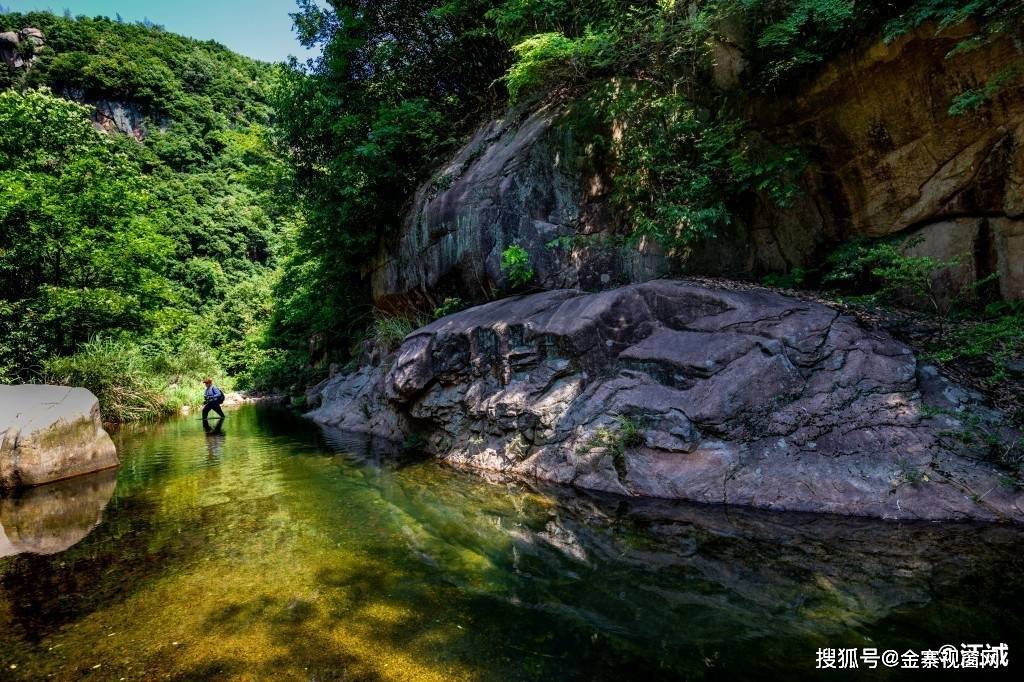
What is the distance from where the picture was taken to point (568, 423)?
227 inches

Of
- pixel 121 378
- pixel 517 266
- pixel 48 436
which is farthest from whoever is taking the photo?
pixel 121 378

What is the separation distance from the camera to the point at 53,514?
507 centimetres

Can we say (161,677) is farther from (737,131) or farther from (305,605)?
(737,131)

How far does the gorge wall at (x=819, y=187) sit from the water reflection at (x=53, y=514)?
6.35 m

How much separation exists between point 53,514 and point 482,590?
5.29 m

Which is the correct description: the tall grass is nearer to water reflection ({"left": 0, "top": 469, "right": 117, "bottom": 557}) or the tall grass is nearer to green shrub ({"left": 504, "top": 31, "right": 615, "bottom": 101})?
water reflection ({"left": 0, "top": 469, "right": 117, "bottom": 557})

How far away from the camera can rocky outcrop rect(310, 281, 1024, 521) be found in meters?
4.05

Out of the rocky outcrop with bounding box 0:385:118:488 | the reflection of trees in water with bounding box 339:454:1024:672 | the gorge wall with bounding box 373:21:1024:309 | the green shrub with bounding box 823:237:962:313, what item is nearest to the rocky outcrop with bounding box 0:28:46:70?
the rocky outcrop with bounding box 0:385:118:488

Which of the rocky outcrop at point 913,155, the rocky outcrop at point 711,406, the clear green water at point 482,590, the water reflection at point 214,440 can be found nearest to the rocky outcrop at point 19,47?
the water reflection at point 214,440

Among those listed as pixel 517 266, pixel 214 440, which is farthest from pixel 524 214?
pixel 214 440

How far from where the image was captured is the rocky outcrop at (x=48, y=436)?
6098 millimetres

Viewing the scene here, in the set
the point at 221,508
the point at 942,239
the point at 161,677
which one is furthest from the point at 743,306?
the point at 221,508

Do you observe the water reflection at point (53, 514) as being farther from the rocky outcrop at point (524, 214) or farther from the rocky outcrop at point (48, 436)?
the rocky outcrop at point (524, 214)

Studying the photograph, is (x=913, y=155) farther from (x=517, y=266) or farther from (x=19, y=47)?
(x=19, y=47)
